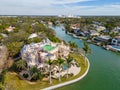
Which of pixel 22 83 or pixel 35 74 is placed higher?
pixel 35 74

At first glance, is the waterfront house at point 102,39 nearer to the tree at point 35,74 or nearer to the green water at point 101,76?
the green water at point 101,76

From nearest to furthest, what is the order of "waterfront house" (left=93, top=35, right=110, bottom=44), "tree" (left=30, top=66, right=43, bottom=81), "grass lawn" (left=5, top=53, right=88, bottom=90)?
"grass lawn" (left=5, top=53, right=88, bottom=90)
"tree" (left=30, top=66, right=43, bottom=81)
"waterfront house" (left=93, top=35, right=110, bottom=44)

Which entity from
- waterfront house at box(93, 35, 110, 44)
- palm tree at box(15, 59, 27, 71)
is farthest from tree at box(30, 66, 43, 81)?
waterfront house at box(93, 35, 110, 44)

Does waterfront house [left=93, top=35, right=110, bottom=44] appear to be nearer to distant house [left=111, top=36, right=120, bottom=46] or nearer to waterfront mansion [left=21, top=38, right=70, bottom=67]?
distant house [left=111, top=36, right=120, bottom=46]

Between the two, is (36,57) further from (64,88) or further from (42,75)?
(64,88)

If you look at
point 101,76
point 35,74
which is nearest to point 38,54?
point 35,74

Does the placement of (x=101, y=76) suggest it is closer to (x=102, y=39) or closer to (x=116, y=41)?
(x=116, y=41)

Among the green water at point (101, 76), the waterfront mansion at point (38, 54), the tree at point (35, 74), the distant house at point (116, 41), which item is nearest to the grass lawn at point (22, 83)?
the tree at point (35, 74)

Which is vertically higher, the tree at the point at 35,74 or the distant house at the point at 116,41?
the tree at the point at 35,74
